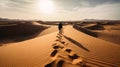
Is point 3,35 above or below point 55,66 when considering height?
below

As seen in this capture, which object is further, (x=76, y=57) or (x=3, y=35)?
(x=3, y=35)

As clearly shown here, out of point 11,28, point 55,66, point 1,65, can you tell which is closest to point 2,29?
point 11,28

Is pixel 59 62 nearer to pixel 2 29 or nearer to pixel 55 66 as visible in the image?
pixel 55 66

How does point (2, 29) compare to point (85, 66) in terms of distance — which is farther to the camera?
point (2, 29)

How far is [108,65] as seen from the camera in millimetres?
5062

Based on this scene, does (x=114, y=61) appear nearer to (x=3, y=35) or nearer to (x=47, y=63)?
(x=47, y=63)

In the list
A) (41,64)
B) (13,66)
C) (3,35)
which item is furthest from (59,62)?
(3,35)

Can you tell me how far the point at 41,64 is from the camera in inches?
193

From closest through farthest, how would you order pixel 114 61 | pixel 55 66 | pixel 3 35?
pixel 55 66 → pixel 114 61 → pixel 3 35

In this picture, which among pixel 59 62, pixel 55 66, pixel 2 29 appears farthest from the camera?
pixel 2 29

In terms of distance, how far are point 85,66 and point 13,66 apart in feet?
9.19

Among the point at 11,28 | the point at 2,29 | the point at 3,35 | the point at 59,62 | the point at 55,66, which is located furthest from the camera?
the point at 11,28

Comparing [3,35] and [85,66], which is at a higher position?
[85,66]

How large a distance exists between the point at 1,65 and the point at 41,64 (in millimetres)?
1701
